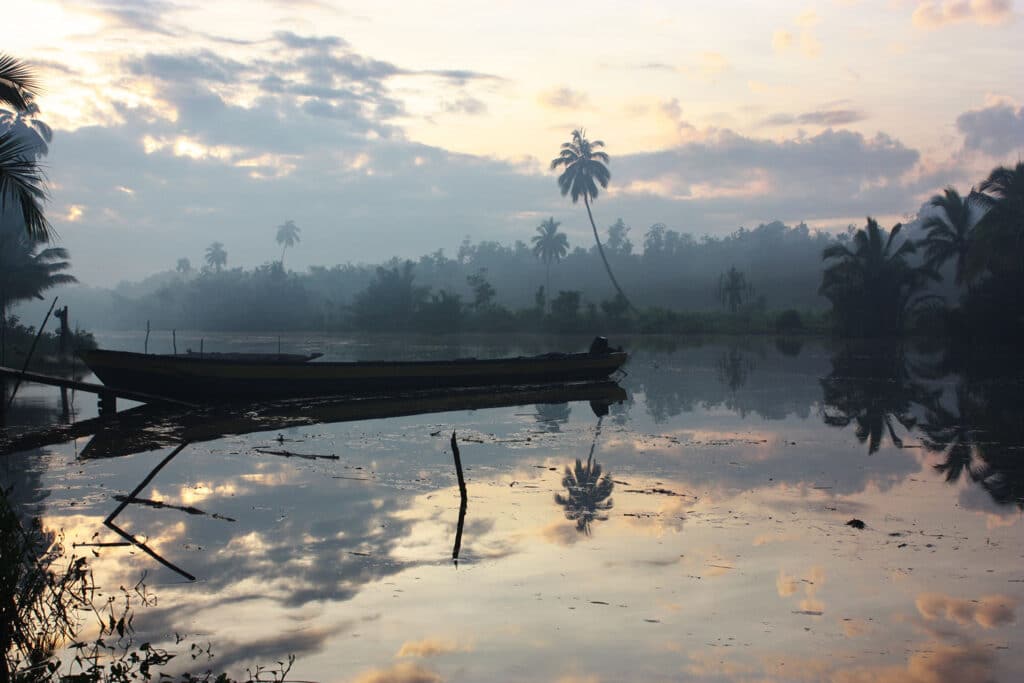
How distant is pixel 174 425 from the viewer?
61.2 ft

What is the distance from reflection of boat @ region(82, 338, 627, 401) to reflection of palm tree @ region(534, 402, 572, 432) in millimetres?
3957

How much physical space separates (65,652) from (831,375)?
2807 centimetres

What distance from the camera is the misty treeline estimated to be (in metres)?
72.8

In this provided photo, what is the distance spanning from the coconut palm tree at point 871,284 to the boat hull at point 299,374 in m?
30.5

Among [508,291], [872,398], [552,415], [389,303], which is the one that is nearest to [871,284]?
[872,398]

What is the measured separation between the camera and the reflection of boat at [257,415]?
1612 centimetres

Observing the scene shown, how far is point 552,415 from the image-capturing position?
20.8 metres

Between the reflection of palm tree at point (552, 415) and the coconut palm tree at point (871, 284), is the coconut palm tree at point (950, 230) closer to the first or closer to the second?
the coconut palm tree at point (871, 284)

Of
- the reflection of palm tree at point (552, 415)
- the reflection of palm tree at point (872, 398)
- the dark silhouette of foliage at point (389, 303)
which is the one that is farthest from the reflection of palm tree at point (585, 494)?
the dark silhouette of foliage at point (389, 303)

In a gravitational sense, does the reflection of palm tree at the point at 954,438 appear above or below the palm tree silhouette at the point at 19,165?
below

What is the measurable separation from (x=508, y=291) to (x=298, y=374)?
300 feet

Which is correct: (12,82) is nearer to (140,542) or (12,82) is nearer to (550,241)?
(140,542)

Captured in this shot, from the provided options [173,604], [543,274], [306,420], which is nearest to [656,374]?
[306,420]

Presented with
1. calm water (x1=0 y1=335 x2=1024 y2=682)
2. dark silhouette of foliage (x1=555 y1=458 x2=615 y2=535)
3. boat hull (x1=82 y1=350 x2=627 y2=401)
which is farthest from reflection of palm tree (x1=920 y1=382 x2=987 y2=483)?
boat hull (x1=82 y1=350 x2=627 y2=401)
